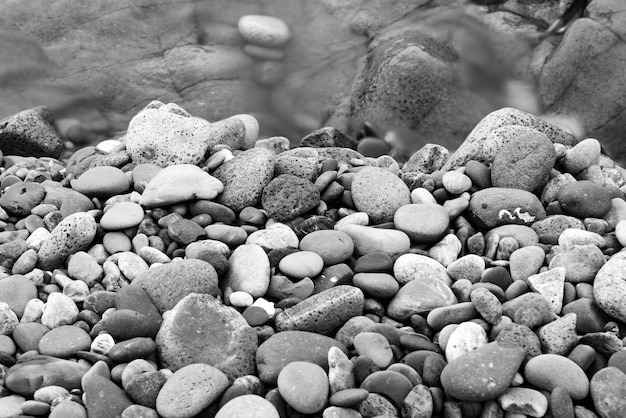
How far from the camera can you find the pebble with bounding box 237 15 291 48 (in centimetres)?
579

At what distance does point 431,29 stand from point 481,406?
12.9ft

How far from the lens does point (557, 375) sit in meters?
2.73

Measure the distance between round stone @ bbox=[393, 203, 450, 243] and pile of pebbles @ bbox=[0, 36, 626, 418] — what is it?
11 millimetres

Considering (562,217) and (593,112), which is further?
(593,112)

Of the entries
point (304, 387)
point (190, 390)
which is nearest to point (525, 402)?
point (304, 387)

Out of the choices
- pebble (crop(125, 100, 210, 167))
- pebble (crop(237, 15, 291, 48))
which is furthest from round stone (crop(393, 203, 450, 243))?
pebble (crop(237, 15, 291, 48))

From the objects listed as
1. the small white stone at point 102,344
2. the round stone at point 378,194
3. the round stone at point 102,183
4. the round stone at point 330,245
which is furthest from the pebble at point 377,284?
the round stone at point 102,183

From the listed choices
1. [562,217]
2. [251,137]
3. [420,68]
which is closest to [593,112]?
[420,68]

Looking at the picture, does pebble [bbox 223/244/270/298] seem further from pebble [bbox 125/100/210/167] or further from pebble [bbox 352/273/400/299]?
pebble [bbox 125/100/210/167]

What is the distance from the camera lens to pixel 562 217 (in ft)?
12.5

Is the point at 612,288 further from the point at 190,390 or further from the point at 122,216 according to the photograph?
the point at 122,216

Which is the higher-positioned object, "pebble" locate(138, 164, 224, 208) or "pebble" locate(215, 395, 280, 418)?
"pebble" locate(215, 395, 280, 418)

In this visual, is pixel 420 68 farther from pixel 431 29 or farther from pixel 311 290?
pixel 311 290

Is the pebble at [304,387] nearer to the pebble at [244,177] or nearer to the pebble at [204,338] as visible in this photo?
the pebble at [204,338]
